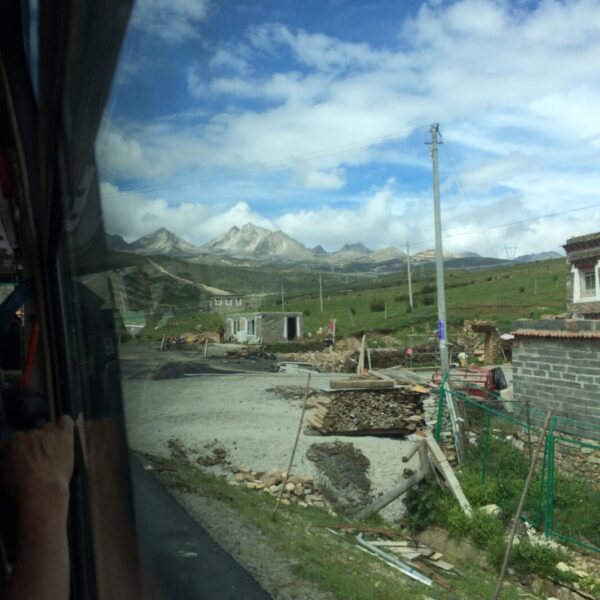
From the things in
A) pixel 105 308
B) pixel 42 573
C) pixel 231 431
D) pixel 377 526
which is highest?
pixel 105 308

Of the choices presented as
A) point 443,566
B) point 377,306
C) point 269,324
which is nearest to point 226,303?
point 443,566

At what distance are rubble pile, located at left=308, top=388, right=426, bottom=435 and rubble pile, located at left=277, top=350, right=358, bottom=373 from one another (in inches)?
382

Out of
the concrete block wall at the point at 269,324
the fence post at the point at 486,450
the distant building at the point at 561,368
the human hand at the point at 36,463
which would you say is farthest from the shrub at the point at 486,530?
the human hand at the point at 36,463

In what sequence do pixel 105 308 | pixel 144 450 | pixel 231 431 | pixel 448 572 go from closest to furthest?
pixel 105 308 < pixel 144 450 < pixel 448 572 < pixel 231 431

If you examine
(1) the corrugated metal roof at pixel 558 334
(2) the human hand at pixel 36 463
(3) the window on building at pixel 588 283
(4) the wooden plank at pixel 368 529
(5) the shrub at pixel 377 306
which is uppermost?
(3) the window on building at pixel 588 283

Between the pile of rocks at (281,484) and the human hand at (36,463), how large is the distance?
5373 mm

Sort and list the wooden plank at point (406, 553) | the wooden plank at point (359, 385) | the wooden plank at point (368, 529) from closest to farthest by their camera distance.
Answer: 1. the wooden plank at point (406, 553)
2. the wooden plank at point (368, 529)
3. the wooden plank at point (359, 385)

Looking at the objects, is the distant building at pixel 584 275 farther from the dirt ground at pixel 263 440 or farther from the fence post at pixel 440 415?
the fence post at pixel 440 415

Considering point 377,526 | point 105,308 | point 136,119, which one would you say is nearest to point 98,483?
point 105,308

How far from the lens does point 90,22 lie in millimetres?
1193

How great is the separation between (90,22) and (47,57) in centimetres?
16

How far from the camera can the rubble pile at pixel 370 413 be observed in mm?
11000

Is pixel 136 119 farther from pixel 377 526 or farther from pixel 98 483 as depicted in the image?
pixel 377 526

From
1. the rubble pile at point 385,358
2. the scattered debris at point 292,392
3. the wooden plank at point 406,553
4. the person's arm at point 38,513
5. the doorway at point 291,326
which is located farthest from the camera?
the rubble pile at point 385,358
